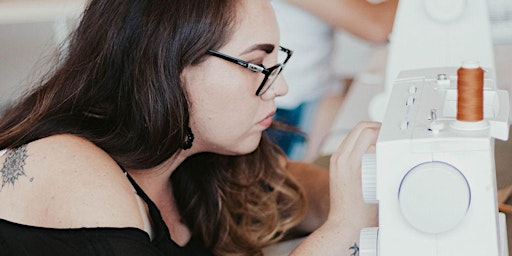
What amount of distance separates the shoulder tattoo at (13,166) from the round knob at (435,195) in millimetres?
574

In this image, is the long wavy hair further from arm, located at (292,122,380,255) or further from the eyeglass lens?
arm, located at (292,122,380,255)

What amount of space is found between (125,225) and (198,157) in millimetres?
425

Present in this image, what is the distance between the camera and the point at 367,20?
212 centimetres

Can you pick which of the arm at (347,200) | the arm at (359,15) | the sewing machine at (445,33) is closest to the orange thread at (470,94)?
the arm at (347,200)

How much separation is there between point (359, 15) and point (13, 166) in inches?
44.3

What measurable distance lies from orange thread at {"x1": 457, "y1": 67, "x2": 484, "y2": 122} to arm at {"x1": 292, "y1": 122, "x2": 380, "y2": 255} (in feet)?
0.73

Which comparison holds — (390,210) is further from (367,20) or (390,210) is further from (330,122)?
(330,122)

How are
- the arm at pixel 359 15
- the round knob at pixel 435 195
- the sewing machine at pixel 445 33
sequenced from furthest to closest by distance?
the arm at pixel 359 15 < the sewing machine at pixel 445 33 < the round knob at pixel 435 195

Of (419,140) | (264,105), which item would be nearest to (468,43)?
(264,105)

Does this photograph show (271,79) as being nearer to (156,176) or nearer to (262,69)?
(262,69)

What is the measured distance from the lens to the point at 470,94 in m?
0.84

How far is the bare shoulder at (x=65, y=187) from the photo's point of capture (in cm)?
113

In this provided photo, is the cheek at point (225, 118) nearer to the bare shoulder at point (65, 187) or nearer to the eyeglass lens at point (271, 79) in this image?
the eyeglass lens at point (271, 79)

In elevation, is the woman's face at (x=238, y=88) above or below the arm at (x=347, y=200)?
above
